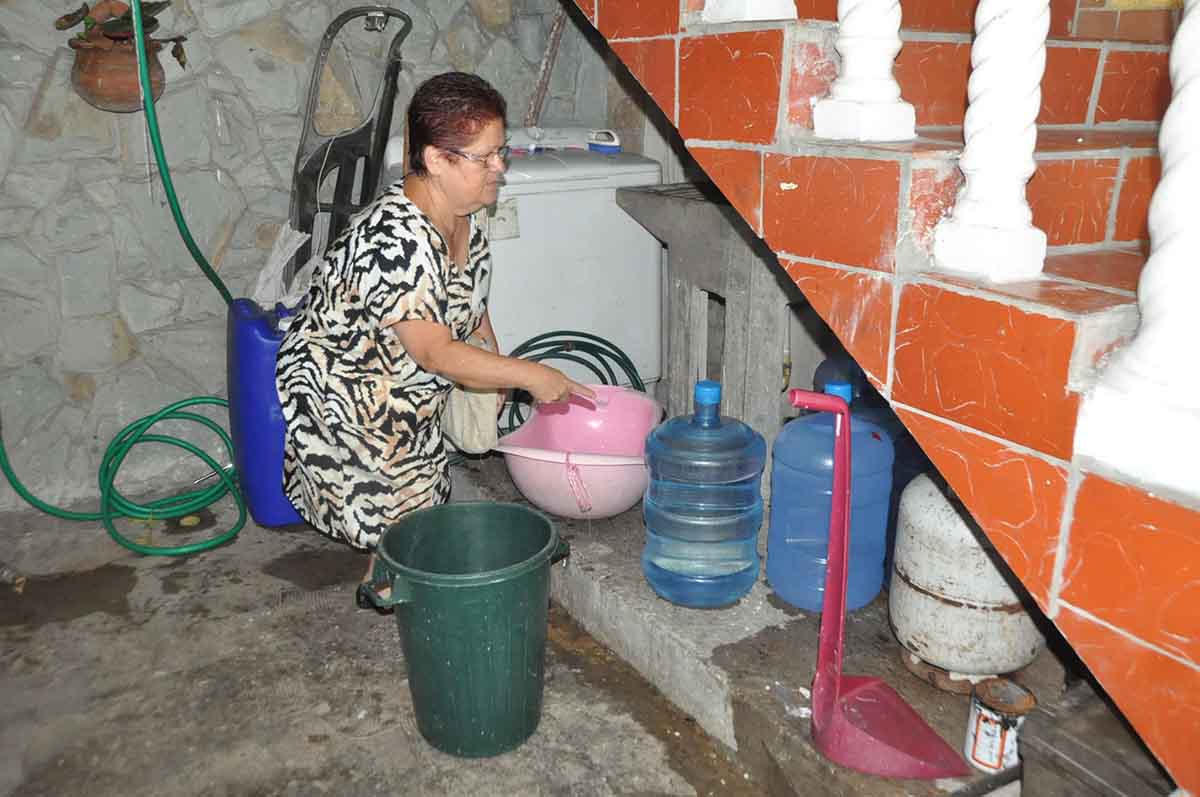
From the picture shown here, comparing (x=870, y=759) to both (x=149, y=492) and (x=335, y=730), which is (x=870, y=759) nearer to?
(x=335, y=730)

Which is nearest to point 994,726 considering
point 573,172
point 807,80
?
point 807,80

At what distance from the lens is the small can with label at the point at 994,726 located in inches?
64.6

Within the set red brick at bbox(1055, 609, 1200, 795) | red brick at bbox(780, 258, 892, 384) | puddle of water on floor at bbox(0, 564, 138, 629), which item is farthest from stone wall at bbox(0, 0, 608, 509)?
Result: red brick at bbox(1055, 609, 1200, 795)

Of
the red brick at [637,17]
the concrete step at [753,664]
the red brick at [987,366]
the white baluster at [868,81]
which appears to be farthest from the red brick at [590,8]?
the concrete step at [753,664]

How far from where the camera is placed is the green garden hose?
9.77ft

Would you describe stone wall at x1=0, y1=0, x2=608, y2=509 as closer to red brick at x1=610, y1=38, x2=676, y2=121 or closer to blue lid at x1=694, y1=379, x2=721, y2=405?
red brick at x1=610, y1=38, x2=676, y2=121

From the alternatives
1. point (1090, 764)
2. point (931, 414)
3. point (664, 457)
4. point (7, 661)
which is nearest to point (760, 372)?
point (664, 457)

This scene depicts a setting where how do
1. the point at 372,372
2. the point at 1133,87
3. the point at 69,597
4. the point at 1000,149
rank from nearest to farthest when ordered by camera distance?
the point at 1000,149, the point at 1133,87, the point at 372,372, the point at 69,597

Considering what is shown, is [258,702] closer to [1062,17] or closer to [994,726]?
[994,726]

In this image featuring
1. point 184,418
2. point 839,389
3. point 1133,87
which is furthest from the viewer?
point 184,418

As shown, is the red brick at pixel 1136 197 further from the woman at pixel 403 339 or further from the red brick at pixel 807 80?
the woman at pixel 403 339

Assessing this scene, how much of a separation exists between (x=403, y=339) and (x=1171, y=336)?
1431 mm

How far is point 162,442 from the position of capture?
Result: 342cm

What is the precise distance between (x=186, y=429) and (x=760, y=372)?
224 centimetres
